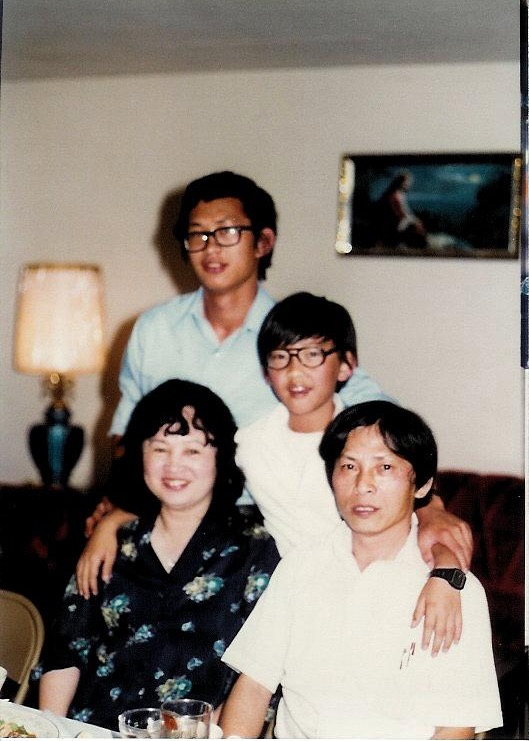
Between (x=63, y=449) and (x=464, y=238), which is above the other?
(x=464, y=238)

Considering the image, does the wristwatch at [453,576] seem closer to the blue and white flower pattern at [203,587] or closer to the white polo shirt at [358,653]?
the white polo shirt at [358,653]

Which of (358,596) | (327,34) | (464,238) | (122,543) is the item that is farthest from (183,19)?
(358,596)

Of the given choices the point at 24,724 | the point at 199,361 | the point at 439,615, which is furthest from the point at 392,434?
the point at 24,724

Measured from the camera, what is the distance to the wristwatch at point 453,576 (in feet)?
5.11

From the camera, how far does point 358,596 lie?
1.60 metres

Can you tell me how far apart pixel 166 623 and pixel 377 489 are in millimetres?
495

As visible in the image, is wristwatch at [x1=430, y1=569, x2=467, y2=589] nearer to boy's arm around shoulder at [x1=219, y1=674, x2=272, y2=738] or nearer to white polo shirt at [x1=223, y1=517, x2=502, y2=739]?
white polo shirt at [x1=223, y1=517, x2=502, y2=739]

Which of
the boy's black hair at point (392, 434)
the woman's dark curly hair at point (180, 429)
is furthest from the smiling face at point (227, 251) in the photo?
the boy's black hair at point (392, 434)

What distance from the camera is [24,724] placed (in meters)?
1.53

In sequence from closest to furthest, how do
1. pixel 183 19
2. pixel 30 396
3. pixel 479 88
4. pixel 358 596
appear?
pixel 358 596 < pixel 479 88 < pixel 183 19 < pixel 30 396

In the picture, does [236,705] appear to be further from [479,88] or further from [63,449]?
[479,88]

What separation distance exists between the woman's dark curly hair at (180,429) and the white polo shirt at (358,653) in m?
0.19

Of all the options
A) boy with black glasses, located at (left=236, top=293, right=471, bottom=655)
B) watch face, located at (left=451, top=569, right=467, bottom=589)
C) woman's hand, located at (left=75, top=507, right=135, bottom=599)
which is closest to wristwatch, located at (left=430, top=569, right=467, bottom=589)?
watch face, located at (left=451, top=569, right=467, bottom=589)

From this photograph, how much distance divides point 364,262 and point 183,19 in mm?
650
